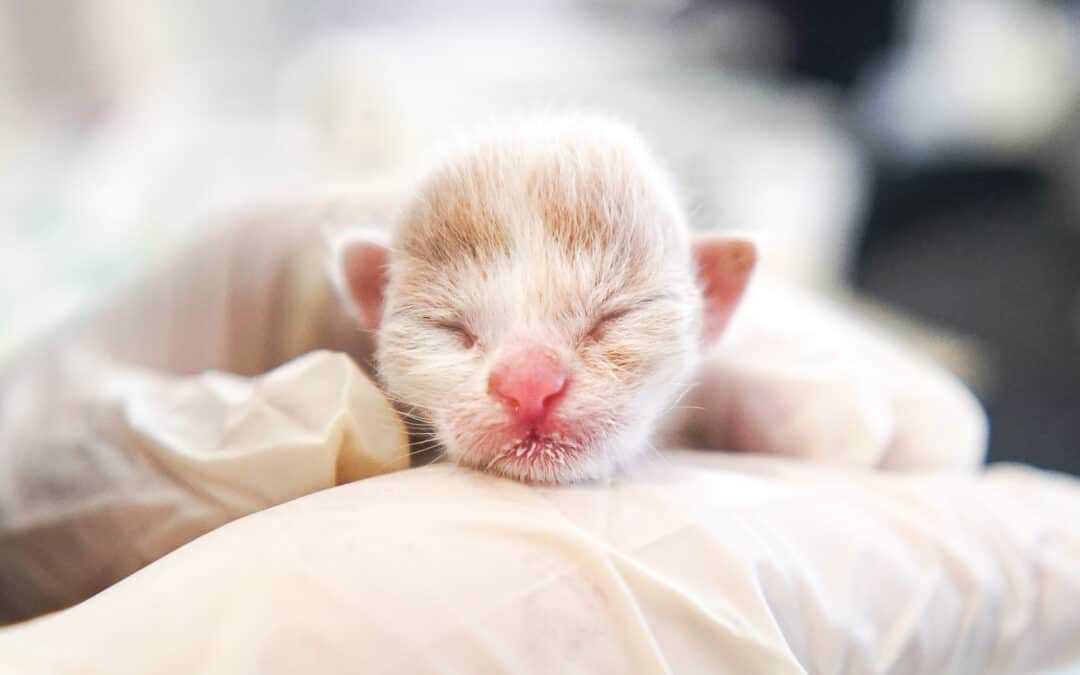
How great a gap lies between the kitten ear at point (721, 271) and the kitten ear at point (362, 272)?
0.33m

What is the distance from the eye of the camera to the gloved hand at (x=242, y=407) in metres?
0.77

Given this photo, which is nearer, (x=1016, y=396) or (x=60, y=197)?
(x=60, y=197)

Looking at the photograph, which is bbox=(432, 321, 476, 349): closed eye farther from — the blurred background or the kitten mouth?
the blurred background

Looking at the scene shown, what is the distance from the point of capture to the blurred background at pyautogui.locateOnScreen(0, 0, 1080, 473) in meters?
2.41

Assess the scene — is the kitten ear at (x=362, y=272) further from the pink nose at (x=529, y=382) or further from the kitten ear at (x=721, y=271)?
the kitten ear at (x=721, y=271)

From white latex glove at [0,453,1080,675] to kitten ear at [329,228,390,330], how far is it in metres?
0.23

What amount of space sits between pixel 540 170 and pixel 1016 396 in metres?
2.39

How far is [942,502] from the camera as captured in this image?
904 millimetres

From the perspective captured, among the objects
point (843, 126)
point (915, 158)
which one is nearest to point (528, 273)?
point (843, 126)

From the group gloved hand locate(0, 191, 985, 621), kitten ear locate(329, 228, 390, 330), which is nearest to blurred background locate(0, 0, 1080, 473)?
gloved hand locate(0, 191, 985, 621)

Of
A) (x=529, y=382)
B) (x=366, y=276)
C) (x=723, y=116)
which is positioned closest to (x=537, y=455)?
(x=529, y=382)

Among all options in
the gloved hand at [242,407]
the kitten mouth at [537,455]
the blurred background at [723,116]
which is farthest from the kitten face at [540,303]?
the blurred background at [723,116]

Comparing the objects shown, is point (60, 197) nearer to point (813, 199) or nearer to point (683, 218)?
point (683, 218)

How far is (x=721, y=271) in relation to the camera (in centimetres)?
89
